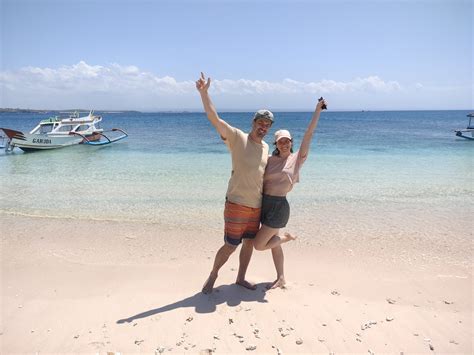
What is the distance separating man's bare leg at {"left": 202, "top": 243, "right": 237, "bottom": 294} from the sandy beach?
0.32 feet

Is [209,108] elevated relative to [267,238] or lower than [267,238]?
elevated

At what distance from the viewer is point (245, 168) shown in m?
3.32

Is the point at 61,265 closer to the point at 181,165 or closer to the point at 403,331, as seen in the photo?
the point at 403,331

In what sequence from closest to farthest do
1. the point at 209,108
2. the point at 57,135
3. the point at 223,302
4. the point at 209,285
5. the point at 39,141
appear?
the point at 209,108, the point at 223,302, the point at 209,285, the point at 39,141, the point at 57,135

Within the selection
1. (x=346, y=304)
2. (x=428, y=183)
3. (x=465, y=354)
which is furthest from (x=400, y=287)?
(x=428, y=183)

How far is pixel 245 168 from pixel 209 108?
0.65 meters

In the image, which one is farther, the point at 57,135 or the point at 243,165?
the point at 57,135

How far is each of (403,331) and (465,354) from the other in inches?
18.7

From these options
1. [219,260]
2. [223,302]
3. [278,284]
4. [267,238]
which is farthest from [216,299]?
[267,238]

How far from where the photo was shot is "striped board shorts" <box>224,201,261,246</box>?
3.41 metres

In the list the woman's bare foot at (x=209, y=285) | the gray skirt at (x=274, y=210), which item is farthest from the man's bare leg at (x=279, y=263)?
the woman's bare foot at (x=209, y=285)

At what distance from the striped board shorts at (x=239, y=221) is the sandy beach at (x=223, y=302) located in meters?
0.70

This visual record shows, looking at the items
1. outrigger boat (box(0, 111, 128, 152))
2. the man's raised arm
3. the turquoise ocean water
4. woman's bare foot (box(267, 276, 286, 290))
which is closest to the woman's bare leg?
woman's bare foot (box(267, 276, 286, 290))

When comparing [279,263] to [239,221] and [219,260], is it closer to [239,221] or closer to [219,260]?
[219,260]
